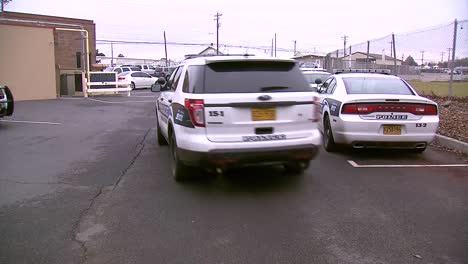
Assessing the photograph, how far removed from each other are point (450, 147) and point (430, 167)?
190cm

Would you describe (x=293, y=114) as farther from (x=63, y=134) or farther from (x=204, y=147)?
(x=63, y=134)

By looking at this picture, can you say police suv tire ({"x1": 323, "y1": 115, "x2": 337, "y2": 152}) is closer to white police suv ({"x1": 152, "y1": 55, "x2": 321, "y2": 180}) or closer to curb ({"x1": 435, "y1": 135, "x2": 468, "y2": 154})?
curb ({"x1": 435, "y1": 135, "x2": 468, "y2": 154})

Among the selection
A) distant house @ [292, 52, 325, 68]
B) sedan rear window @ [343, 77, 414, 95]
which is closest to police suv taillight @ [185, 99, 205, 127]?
sedan rear window @ [343, 77, 414, 95]

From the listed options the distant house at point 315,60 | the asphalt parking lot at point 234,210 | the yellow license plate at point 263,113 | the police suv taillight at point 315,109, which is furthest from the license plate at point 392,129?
the distant house at point 315,60

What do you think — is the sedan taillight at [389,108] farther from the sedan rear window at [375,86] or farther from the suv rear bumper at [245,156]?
the suv rear bumper at [245,156]

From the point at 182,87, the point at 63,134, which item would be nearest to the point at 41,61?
the point at 63,134

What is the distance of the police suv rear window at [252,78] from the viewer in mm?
5531

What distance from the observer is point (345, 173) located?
6855 mm

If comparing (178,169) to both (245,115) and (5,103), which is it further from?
(5,103)

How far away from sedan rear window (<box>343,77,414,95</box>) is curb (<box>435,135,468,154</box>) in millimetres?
1460

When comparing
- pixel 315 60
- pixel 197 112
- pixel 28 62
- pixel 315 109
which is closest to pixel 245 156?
pixel 197 112

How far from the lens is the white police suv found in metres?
5.36

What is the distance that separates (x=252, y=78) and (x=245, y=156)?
1012mm

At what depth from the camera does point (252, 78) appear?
5.64 metres
